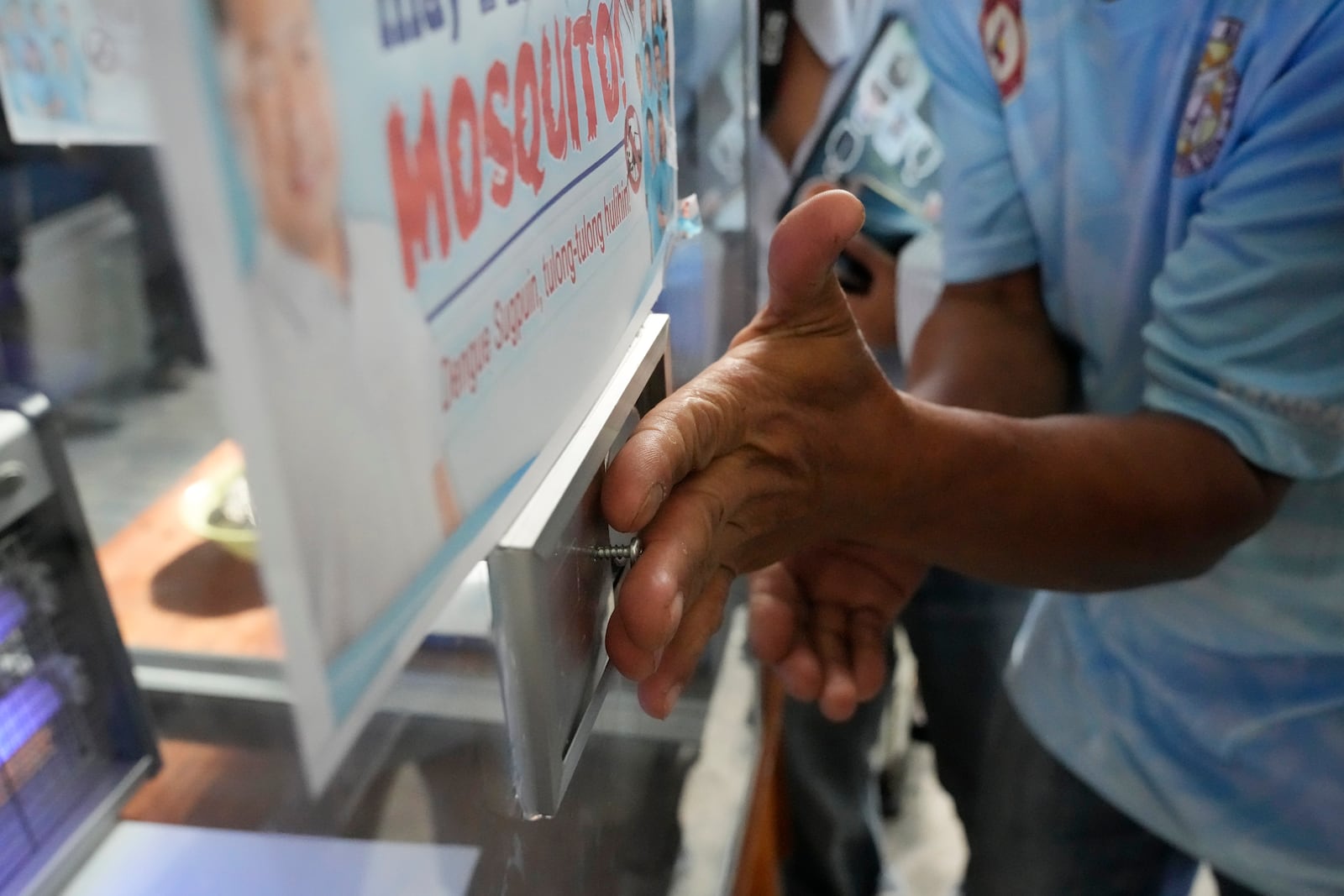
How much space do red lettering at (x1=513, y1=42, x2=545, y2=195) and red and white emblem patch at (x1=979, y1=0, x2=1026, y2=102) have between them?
0.56 meters

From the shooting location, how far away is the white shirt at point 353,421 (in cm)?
18

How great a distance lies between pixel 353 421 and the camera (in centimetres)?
20

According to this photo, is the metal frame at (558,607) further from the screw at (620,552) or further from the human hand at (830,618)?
the human hand at (830,618)

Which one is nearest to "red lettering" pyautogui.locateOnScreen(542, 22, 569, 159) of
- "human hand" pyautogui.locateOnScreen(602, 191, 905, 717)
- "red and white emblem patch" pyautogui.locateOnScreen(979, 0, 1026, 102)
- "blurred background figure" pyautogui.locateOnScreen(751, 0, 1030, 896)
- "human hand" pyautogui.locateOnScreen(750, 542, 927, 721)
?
"human hand" pyautogui.locateOnScreen(602, 191, 905, 717)

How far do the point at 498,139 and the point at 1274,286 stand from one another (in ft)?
1.58

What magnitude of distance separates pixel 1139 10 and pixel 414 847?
662 mm

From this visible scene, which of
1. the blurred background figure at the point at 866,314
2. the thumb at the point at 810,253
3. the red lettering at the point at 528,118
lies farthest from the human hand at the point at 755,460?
the blurred background figure at the point at 866,314

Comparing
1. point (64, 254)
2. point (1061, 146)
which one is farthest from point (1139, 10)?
point (64, 254)

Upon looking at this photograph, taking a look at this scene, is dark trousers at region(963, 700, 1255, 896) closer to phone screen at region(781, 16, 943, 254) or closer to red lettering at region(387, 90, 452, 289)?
phone screen at region(781, 16, 943, 254)

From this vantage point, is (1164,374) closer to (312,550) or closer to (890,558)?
(890,558)

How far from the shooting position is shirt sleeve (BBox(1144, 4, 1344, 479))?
497mm

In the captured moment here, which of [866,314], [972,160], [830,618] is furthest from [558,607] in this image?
[866,314]

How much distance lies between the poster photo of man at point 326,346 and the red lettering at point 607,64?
16cm

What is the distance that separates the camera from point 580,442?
329mm
